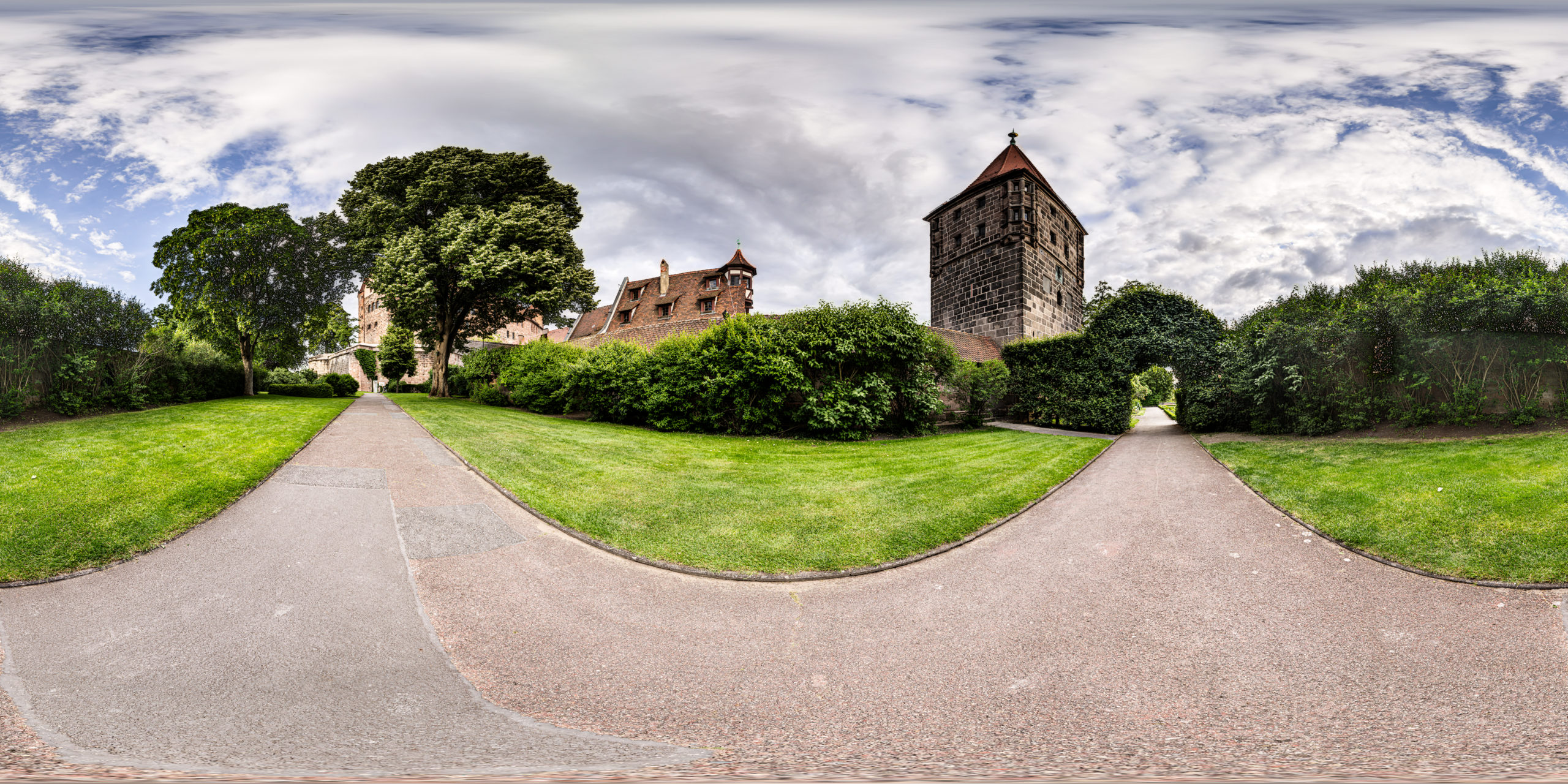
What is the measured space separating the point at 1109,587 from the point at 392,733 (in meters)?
6.23

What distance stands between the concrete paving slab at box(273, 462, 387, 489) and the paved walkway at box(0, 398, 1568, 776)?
1634 mm

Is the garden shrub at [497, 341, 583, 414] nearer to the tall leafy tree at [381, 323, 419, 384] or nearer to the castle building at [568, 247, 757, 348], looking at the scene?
the castle building at [568, 247, 757, 348]

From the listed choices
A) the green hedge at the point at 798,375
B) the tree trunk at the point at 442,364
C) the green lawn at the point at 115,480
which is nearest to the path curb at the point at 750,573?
the green lawn at the point at 115,480

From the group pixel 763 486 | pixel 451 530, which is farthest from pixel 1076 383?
pixel 451 530

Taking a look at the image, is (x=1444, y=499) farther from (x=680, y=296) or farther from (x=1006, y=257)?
(x=680, y=296)

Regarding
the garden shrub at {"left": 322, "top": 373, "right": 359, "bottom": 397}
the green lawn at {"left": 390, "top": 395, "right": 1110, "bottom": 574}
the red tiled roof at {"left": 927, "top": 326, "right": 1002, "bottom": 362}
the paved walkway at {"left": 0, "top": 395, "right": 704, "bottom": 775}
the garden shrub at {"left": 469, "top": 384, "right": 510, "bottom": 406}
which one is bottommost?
the paved walkway at {"left": 0, "top": 395, "right": 704, "bottom": 775}

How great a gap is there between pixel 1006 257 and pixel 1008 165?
212 inches

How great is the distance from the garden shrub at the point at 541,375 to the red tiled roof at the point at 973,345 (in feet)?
54.5

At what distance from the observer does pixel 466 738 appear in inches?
136

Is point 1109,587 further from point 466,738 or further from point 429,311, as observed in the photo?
point 429,311

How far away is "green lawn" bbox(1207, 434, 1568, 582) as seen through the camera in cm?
564

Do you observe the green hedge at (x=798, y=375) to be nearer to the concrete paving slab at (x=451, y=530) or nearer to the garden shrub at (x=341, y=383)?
the concrete paving slab at (x=451, y=530)

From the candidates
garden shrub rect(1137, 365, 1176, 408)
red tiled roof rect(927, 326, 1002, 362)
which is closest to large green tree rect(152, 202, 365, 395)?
red tiled roof rect(927, 326, 1002, 362)

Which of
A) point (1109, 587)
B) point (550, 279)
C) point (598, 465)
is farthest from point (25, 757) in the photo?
point (550, 279)
